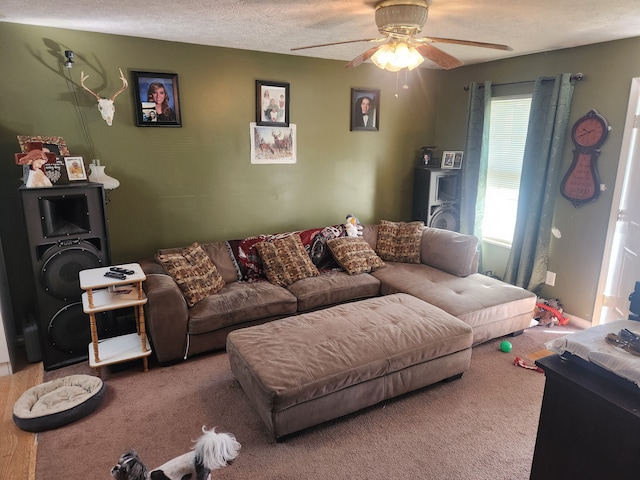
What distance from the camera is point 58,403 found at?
242cm

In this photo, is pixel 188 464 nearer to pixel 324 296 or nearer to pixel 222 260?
pixel 324 296

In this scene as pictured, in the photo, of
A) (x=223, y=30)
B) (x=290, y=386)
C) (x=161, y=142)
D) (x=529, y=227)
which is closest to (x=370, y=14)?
(x=223, y=30)

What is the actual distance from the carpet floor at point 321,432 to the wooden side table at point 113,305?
6.3 inches

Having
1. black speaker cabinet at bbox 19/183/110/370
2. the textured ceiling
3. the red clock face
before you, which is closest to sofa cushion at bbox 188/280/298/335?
black speaker cabinet at bbox 19/183/110/370

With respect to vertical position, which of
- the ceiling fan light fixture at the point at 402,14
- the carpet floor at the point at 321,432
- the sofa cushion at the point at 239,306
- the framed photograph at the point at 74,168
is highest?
the ceiling fan light fixture at the point at 402,14

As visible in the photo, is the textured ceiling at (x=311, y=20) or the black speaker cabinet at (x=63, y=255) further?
the black speaker cabinet at (x=63, y=255)

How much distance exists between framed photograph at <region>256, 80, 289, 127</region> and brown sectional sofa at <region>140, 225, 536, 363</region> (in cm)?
126

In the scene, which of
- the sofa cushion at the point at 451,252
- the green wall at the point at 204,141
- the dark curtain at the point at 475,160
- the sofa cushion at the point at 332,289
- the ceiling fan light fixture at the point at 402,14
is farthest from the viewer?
the dark curtain at the point at 475,160

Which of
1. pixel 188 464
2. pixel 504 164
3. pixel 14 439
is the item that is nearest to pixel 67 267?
pixel 14 439

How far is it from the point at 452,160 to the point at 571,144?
49.6 inches

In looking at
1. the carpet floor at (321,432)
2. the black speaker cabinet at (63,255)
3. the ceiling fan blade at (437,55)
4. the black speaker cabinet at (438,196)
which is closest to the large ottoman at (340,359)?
the carpet floor at (321,432)

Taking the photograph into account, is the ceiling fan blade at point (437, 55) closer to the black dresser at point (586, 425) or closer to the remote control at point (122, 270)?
the black dresser at point (586, 425)

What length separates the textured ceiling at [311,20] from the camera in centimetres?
236

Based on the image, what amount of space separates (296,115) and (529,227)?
2.49 m
